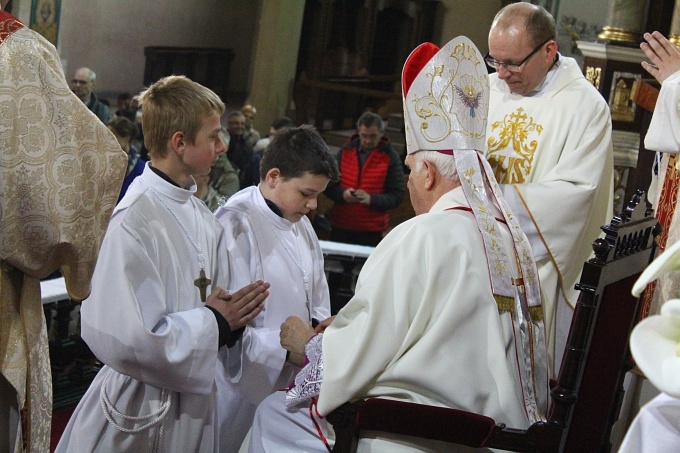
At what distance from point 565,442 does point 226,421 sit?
1245mm

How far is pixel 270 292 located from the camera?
3404mm

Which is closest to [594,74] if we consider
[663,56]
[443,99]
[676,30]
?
[676,30]

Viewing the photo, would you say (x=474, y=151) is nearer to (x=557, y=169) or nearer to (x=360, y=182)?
Result: (x=557, y=169)

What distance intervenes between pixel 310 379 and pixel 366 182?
197 inches

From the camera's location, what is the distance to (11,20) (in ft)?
7.43

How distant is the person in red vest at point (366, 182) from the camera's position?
7.50 metres

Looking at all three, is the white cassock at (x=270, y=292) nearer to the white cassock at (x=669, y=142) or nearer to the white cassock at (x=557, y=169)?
the white cassock at (x=557, y=169)

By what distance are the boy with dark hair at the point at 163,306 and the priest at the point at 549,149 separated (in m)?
1.25

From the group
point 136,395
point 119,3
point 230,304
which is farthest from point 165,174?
point 119,3

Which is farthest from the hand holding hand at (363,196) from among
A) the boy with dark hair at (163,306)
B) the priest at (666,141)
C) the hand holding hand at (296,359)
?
the boy with dark hair at (163,306)

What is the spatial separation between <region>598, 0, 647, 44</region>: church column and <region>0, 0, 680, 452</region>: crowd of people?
166 inches

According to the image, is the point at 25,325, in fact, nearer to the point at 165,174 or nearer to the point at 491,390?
the point at 165,174

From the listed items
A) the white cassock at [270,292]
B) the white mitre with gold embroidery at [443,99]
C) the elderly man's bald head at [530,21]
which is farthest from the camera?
the elderly man's bald head at [530,21]

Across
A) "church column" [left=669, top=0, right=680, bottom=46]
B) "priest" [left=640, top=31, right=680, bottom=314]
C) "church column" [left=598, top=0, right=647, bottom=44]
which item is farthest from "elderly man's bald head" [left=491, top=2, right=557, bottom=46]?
"church column" [left=598, top=0, right=647, bottom=44]
